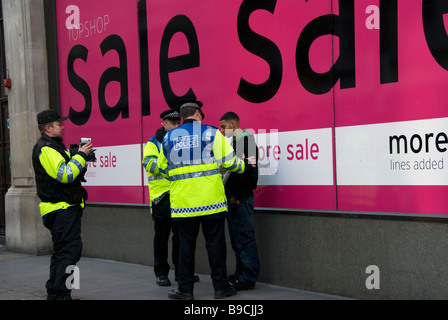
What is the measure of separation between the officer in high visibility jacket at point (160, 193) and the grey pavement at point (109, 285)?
36cm

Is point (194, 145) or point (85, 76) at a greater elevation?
point (85, 76)

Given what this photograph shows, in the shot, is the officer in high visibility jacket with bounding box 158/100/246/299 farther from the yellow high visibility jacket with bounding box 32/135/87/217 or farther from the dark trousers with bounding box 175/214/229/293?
the yellow high visibility jacket with bounding box 32/135/87/217

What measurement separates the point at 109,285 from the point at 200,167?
2252 mm

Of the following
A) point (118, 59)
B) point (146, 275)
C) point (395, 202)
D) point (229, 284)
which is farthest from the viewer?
point (118, 59)

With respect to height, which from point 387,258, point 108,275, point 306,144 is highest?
point 306,144

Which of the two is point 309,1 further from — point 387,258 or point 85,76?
point 85,76

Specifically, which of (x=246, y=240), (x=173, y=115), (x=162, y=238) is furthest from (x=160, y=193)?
(x=246, y=240)

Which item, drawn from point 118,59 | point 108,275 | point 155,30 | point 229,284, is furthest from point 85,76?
point 229,284

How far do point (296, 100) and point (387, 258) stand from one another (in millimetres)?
1920

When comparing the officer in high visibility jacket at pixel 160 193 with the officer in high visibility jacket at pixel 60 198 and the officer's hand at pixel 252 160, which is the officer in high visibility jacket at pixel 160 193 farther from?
the officer's hand at pixel 252 160

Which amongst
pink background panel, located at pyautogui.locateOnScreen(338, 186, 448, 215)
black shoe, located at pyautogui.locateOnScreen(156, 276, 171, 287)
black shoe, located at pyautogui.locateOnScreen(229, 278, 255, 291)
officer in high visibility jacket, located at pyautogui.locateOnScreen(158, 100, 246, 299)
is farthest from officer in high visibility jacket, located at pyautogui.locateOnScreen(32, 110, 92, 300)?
pink background panel, located at pyautogui.locateOnScreen(338, 186, 448, 215)

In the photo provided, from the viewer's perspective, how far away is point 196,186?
18.4ft

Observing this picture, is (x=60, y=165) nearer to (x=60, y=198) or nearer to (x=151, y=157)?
(x=60, y=198)
